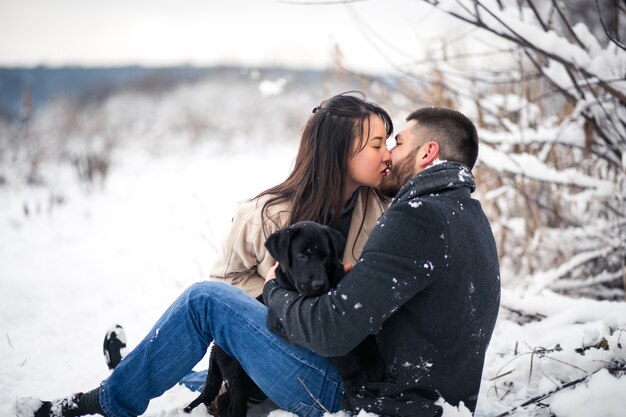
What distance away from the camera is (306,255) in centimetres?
214

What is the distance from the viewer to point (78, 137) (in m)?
16.5

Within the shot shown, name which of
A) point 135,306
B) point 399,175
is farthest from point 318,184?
point 135,306

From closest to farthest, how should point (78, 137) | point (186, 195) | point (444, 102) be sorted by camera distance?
point (444, 102) → point (186, 195) → point (78, 137)

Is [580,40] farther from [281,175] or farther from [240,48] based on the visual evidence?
[281,175]

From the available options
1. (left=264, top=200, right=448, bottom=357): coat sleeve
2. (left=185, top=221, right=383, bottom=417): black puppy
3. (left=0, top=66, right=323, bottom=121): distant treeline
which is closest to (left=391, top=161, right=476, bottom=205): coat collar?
(left=264, top=200, right=448, bottom=357): coat sleeve

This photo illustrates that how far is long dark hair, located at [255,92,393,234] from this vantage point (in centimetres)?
268

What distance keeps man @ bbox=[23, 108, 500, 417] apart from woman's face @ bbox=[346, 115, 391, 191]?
31 cm

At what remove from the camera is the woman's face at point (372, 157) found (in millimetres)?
2680

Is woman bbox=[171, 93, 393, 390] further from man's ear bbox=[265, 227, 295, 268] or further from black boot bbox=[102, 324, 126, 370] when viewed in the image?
black boot bbox=[102, 324, 126, 370]

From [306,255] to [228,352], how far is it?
622 millimetres

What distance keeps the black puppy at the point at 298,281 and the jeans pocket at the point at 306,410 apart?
10.0 inches

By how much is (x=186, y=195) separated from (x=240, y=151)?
901cm

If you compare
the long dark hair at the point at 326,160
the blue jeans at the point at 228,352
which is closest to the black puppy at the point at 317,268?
the blue jeans at the point at 228,352

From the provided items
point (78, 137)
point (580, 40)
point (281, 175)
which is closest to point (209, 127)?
point (78, 137)
